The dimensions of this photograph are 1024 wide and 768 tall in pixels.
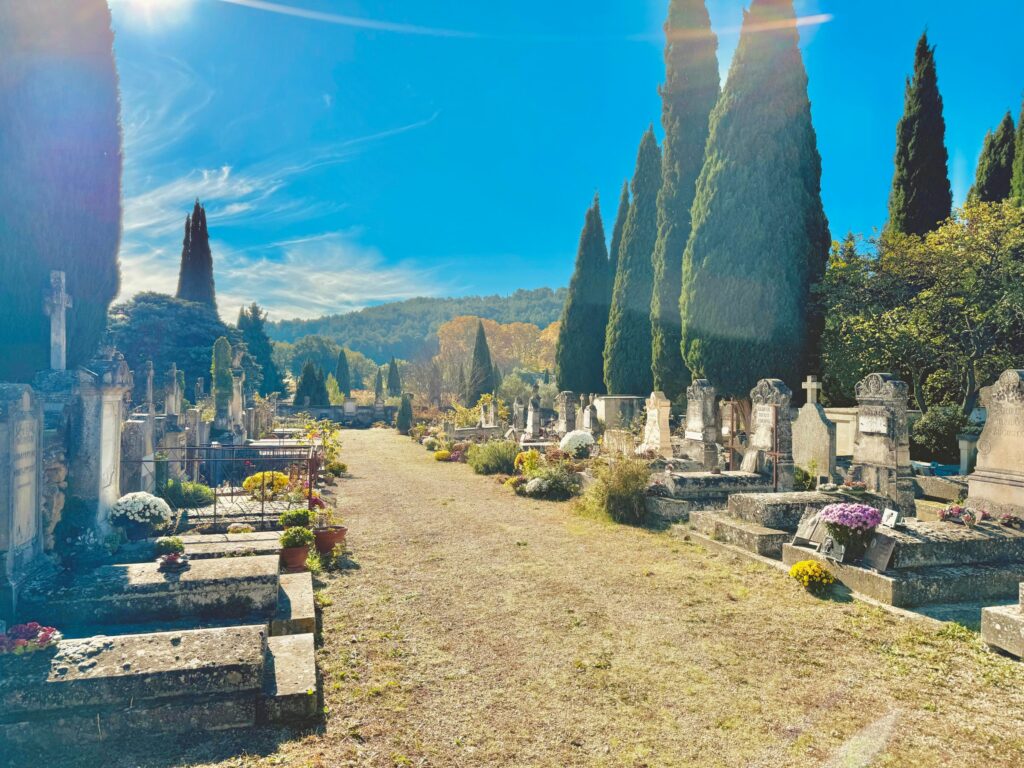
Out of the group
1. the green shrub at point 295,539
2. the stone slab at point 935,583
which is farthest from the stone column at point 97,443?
the stone slab at point 935,583

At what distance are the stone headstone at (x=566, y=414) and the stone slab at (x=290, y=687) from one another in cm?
1827

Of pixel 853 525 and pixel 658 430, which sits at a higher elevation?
pixel 658 430

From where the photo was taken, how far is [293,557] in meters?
7.35

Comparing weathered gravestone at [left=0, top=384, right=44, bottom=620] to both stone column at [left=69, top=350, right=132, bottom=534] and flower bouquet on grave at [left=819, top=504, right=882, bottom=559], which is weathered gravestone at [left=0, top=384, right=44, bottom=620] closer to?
stone column at [left=69, top=350, right=132, bottom=534]

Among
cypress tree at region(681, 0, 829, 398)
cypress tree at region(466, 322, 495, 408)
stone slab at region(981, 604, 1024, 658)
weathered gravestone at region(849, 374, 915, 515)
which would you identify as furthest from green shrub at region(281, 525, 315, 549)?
cypress tree at region(466, 322, 495, 408)

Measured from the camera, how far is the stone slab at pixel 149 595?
5.00 m

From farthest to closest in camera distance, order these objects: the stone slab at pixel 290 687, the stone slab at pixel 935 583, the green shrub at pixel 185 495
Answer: the green shrub at pixel 185 495 < the stone slab at pixel 935 583 < the stone slab at pixel 290 687

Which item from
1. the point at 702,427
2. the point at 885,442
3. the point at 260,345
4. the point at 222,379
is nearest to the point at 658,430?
the point at 702,427

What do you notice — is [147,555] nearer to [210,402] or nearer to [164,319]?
[210,402]

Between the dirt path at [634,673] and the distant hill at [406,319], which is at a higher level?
the distant hill at [406,319]

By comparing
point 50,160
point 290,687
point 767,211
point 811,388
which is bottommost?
point 290,687

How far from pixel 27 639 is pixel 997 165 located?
32348 millimetres

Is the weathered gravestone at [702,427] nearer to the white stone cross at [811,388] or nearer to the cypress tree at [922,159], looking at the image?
the white stone cross at [811,388]

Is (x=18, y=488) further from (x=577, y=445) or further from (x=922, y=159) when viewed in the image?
(x=922, y=159)
